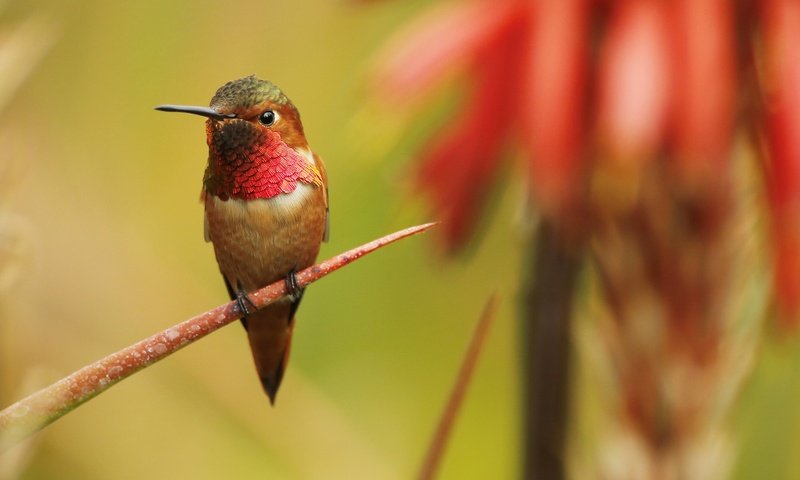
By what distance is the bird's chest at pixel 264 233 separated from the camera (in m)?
0.22

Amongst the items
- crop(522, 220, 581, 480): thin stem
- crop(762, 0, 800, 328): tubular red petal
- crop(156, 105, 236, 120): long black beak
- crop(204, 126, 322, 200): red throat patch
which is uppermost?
crop(156, 105, 236, 120): long black beak

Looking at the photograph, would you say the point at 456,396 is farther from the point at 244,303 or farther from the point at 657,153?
the point at 657,153

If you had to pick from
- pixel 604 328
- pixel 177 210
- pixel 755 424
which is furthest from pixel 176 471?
pixel 755 424

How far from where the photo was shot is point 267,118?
0.23m

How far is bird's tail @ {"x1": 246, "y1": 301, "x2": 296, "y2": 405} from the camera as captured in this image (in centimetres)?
22

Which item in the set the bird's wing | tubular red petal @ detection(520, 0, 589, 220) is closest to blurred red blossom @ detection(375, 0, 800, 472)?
tubular red petal @ detection(520, 0, 589, 220)

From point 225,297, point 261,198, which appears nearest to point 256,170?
point 261,198

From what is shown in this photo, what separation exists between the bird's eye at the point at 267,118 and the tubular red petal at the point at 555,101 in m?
0.33

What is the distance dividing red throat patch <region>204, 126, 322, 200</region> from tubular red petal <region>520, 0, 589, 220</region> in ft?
1.08

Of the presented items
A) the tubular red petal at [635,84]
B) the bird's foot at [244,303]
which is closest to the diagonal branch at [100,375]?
the bird's foot at [244,303]

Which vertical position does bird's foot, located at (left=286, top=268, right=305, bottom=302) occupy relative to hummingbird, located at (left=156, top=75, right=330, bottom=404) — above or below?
below

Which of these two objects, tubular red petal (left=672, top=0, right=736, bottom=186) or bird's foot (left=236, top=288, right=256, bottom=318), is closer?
bird's foot (left=236, top=288, right=256, bottom=318)

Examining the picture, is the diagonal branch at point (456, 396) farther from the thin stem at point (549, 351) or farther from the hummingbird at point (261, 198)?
the thin stem at point (549, 351)

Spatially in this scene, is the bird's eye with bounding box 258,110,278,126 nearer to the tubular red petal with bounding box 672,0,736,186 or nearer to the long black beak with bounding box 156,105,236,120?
the long black beak with bounding box 156,105,236,120
